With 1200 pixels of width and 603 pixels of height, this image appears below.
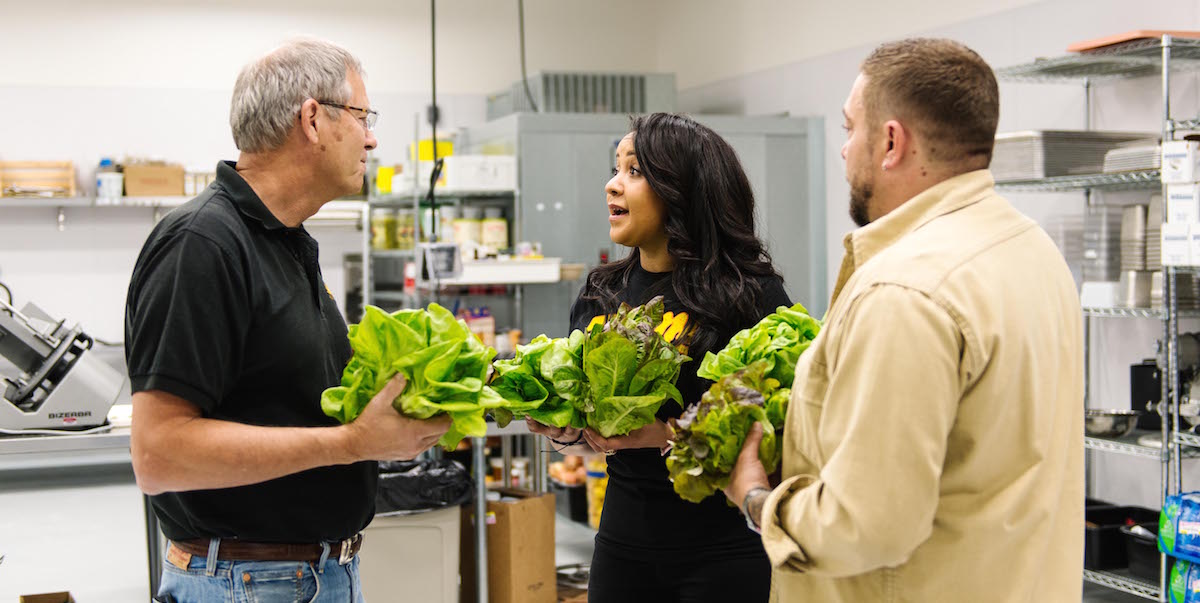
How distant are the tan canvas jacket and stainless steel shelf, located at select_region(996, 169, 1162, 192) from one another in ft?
9.81

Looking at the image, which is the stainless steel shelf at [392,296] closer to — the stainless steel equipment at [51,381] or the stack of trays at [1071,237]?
the stainless steel equipment at [51,381]

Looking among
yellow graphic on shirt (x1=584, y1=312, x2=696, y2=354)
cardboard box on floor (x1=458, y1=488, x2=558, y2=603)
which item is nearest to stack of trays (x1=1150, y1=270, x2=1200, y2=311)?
cardboard box on floor (x1=458, y1=488, x2=558, y2=603)

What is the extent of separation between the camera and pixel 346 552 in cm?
179

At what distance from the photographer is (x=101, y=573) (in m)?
5.21

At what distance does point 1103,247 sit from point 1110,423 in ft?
2.43

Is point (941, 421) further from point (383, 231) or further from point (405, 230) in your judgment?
point (383, 231)

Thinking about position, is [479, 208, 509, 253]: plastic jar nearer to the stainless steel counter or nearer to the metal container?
the stainless steel counter

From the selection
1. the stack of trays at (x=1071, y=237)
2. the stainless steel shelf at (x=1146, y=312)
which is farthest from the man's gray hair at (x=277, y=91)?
the stack of trays at (x=1071, y=237)

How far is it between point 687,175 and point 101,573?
13.7 feet

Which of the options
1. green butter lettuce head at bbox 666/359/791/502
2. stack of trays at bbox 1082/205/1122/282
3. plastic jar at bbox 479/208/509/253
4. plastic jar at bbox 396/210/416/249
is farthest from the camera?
plastic jar at bbox 396/210/416/249

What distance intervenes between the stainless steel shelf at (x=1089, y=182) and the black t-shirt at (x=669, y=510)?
248 cm

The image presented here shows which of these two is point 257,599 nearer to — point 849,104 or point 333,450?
point 333,450

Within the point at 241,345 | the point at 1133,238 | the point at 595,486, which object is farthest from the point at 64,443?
the point at 1133,238

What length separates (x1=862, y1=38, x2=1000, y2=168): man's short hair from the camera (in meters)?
1.33
